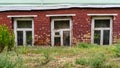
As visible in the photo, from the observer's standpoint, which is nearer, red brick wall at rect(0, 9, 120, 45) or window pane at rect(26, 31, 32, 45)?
red brick wall at rect(0, 9, 120, 45)

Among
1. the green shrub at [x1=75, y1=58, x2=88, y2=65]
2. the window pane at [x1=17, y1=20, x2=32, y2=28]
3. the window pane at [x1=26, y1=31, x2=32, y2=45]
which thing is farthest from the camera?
the window pane at [x1=17, y1=20, x2=32, y2=28]

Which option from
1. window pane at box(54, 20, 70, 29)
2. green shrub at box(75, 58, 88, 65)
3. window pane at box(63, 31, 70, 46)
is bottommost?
green shrub at box(75, 58, 88, 65)

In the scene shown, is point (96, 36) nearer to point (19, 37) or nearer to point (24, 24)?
point (24, 24)

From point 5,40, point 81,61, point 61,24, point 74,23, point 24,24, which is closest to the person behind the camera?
point 81,61

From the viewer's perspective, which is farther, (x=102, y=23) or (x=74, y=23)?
(x=102, y=23)

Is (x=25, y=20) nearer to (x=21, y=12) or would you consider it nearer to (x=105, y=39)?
(x=21, y=12)

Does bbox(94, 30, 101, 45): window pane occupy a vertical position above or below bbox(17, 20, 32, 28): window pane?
below

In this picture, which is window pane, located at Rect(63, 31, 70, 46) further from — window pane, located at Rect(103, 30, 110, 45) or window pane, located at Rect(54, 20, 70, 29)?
window pane, located at Rect(103, 30, 110, 45)

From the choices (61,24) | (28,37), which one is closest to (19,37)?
(28,37)

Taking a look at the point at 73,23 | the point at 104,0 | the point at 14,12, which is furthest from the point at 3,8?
the point at 104,0

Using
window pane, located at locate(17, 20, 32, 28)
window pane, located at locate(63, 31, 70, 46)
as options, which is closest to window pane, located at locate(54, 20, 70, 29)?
window pane, located at locate(63, 31, 70, 46)

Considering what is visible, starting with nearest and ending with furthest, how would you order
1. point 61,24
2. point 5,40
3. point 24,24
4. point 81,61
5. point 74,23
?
1. point 81,61
2. point 5,40
3. point 74,23
4. point 61,24
5. point 24,24

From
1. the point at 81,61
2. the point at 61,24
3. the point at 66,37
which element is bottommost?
the point at 81,61

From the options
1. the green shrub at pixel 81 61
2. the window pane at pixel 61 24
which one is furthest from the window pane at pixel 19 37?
the green shrub at pixel 81 61
